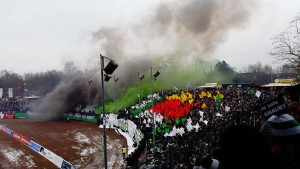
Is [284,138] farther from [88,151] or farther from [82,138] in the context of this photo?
[82,138]

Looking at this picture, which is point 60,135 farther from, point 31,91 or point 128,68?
point 31,91

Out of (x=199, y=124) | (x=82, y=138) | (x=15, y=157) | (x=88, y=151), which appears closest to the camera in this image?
(x=199, y=124)

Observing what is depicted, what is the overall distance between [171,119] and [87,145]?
8.59m

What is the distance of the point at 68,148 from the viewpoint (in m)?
28.3

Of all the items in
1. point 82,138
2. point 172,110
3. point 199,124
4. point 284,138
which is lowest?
point 82,138

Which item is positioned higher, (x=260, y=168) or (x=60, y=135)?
(x=260, y=168)

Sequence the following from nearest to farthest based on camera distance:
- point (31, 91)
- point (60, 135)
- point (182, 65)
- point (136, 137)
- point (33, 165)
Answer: point (33, 165)
point (136, 137)
point (60, 135)
point (182, 65)
point (31, 91)

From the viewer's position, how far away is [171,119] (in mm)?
25062

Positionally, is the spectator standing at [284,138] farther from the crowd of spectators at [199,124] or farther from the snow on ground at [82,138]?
the snow on ground at [82,138]

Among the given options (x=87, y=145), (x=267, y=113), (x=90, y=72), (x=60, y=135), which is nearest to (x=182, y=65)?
(x=90, y=72)

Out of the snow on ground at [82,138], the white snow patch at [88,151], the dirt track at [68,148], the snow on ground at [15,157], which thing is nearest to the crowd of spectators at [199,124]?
the dirt track at [68,148]

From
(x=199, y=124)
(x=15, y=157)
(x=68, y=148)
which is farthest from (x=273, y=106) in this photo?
(x=68, y=148)

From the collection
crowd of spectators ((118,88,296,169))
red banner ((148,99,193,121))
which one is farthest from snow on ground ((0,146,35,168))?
red banner ((148,99,193,121))

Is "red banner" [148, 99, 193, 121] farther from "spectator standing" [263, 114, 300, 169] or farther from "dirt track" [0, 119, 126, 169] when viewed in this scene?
"spectator standing" [263, 114, 300, 169]
